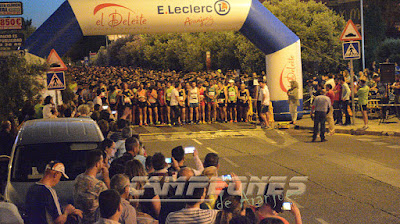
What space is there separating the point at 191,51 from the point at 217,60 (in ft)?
13.2

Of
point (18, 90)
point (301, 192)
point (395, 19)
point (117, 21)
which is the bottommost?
point (301, 192)

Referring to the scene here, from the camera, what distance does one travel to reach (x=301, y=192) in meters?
10.4

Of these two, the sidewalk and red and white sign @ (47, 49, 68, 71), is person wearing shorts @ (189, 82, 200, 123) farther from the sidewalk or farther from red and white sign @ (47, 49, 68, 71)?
red and white sign @ (47, 49, 68, 71)

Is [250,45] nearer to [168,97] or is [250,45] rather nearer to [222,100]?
[222,100]

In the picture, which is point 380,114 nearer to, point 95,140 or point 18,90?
point 18,90

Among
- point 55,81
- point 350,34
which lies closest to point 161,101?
point 55,81

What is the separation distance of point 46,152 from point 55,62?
411 inches

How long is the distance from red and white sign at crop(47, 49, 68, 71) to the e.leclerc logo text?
183 inches

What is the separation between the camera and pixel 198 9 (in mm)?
21438

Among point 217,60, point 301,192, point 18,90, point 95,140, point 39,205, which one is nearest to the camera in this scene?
point 39,205

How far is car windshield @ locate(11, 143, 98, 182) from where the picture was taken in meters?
7.97

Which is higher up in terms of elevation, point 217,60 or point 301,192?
point 217,60

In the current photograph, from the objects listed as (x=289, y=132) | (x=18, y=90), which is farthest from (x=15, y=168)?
(x=289, y=132)

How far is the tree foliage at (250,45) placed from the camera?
1385 inches
